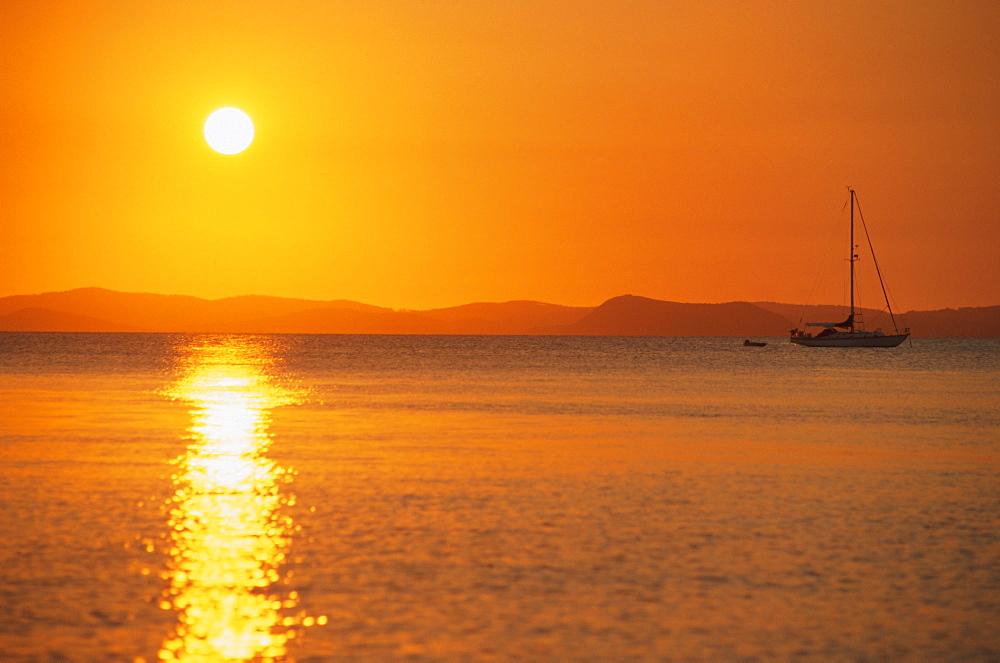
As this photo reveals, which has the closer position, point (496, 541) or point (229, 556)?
point (229, 556)

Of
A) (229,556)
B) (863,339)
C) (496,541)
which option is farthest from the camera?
(863,339)

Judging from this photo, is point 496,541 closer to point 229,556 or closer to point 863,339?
point 229,556

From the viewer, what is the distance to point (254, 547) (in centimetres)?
1775

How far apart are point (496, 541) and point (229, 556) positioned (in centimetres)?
455

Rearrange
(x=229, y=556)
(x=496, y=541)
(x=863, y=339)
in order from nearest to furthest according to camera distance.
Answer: (x=229, y=556)
(x=496, y=541)
(x=863, y=339)

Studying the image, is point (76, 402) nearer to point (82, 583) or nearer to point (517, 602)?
point (82, 583)

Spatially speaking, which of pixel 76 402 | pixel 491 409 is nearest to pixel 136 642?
pixel 491 409

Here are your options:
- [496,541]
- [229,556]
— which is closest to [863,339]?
[496,541]

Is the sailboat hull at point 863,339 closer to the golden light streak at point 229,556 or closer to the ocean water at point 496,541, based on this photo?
the ocean water at point 496,541

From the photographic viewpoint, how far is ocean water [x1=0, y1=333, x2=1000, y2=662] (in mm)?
13016

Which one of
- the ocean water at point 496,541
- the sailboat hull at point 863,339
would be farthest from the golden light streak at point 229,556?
the sailboat hull at point 863,339

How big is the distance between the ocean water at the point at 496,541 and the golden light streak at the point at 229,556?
0.20ft

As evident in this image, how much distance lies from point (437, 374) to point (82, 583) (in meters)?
73.4

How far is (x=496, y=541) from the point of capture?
18375 mm
